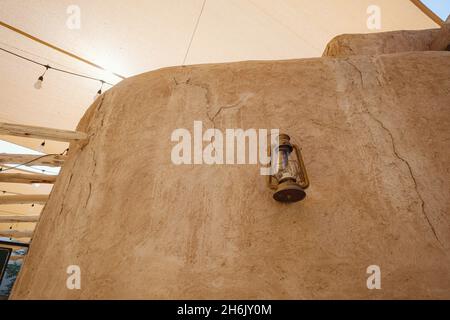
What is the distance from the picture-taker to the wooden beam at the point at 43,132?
1.86 meters

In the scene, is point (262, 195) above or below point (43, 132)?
below

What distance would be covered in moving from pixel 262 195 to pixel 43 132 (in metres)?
1.60

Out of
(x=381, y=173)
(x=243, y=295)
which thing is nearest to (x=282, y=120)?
(x=381, y=173)

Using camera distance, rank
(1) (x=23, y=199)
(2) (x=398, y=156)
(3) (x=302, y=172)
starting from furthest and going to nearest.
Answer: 1. (1) (x=23, y=199)
2. (2) (x=398, y=156)
3. (3) (x=302, y=172)

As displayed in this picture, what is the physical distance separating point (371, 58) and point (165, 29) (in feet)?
11.3

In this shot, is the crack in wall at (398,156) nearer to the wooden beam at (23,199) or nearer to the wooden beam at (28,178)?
the wooden beam at (28,178)

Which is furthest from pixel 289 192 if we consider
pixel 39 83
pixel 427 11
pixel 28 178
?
pixel 427 11

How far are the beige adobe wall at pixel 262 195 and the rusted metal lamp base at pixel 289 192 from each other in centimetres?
7

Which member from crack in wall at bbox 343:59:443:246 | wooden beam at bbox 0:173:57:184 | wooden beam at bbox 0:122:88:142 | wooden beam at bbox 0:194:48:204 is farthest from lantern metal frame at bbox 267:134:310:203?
wooden beam at bbox 0:194:48:204

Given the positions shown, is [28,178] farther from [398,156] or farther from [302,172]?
[398,156]

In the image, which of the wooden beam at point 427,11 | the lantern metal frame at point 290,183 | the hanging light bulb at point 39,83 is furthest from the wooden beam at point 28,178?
the wooden beam at point 427,11

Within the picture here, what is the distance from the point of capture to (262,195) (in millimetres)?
1397

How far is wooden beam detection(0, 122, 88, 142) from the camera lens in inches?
73.2

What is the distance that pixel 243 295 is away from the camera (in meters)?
1.16
